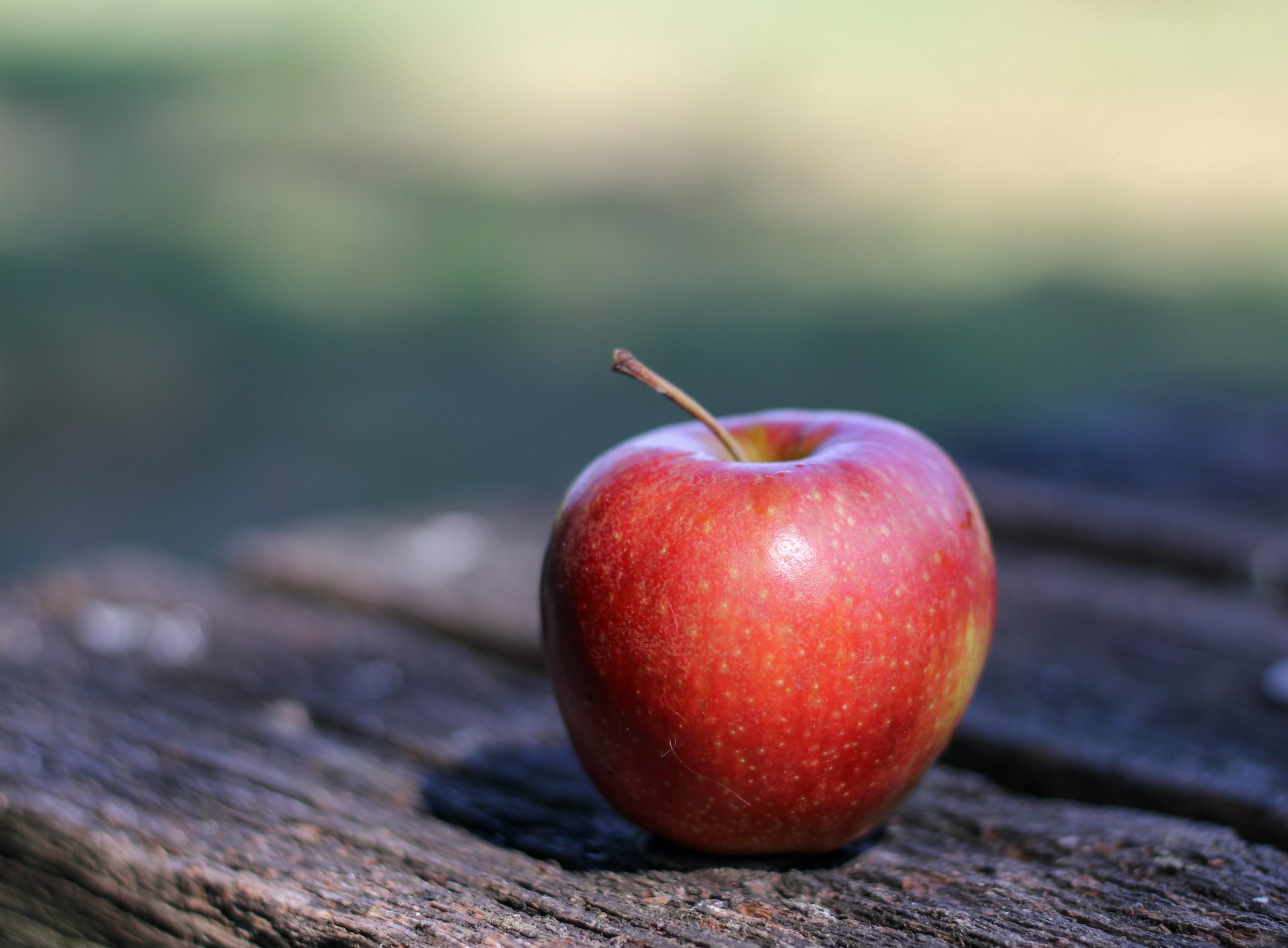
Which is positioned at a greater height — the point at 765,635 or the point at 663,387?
the point at 663,387

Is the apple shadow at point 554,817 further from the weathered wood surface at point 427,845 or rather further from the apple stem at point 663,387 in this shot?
the apple stem at point 663,387

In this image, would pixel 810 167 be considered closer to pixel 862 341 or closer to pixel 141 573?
pixel 862 341

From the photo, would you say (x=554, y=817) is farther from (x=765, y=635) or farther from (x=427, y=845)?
(x=765, y=635)

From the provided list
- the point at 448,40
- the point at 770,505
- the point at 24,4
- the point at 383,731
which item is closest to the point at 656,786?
the point at 770,505

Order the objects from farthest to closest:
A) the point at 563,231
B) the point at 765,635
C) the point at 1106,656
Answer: the point at 563,231, the point at 1106,656, the point at 765,635

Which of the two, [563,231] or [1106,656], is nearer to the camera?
[1106,656]

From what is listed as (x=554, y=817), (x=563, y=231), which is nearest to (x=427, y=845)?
(x=554, y=817)
